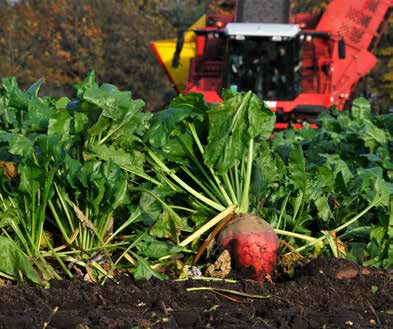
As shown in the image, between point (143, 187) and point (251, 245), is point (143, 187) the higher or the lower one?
the higher one

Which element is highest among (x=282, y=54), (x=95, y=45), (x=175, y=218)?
(x=175, y=218)

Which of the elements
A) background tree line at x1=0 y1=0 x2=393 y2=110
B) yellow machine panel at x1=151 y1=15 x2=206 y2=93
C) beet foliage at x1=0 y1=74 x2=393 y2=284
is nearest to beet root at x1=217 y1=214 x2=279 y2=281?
beet foliage at x1=0 y1=74 x2=393 y2=284

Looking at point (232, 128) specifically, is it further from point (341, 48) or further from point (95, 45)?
point (95, 45)

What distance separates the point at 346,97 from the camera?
72.5ft

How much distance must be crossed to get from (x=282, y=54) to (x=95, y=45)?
19.3 metres

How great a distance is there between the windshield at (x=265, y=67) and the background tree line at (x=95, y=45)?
1385 cm

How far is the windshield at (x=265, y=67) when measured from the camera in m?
19.6

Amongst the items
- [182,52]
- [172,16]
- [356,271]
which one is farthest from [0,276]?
[172,16]

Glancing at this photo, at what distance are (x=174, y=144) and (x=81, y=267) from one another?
921mm

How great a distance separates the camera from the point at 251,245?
5.49 metres

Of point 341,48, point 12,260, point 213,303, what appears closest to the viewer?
point 213,303

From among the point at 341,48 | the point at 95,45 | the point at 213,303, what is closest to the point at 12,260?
the point at 213,303

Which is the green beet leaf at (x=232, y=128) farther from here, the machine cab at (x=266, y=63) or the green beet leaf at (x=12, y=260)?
the machine cab at (x=266, y=63)

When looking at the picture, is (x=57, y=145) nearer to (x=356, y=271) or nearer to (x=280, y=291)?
(x=280, y=291)
